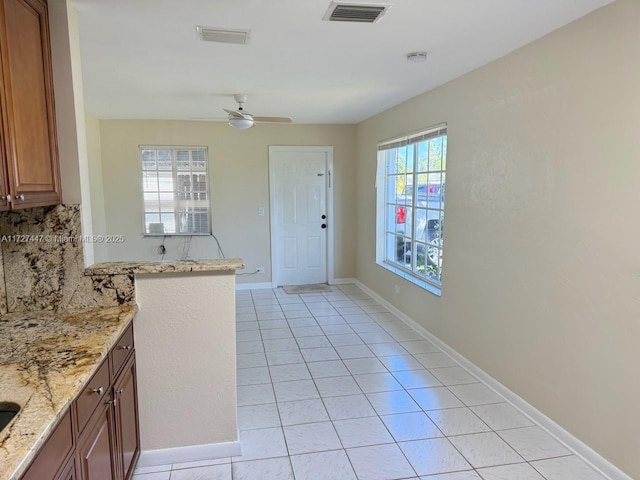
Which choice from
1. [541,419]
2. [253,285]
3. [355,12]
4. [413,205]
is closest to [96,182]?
[253,285]

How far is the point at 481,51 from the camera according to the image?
9.02ft

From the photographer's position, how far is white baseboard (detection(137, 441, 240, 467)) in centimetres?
228

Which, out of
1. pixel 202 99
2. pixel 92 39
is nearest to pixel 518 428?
pixel 92 39

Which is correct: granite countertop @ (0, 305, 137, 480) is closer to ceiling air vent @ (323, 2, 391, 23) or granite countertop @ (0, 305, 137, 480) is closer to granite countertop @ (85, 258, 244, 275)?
granite countertop @ (85, 258, 244, 275)

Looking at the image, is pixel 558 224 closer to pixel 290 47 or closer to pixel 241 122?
pixel 290 47

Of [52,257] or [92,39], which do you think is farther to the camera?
[92,39]

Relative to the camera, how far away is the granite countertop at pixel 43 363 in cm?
104

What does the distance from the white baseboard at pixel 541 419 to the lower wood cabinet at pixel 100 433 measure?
233 cm

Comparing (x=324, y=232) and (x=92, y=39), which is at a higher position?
(x=92, y=39)

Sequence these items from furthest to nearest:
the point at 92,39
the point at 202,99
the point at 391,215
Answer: the point at 391,215, the point at 202,99, the point at 92,39

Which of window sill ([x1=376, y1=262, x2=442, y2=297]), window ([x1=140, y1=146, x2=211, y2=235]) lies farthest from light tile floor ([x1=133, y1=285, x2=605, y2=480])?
window ([x1=140, y1=146, x2=211, y2=235])

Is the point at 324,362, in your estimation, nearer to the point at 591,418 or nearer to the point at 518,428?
the point at 518,428

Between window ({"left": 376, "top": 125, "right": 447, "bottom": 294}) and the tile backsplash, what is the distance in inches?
111

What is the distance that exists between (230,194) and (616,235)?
4642mm
